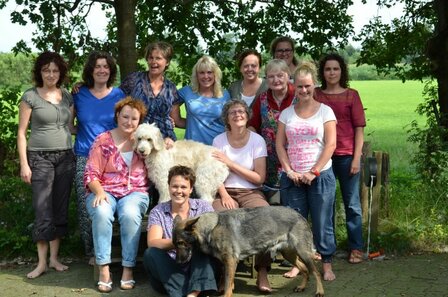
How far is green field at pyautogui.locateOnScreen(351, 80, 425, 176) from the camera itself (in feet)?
51.1

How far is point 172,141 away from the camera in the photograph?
6652mm

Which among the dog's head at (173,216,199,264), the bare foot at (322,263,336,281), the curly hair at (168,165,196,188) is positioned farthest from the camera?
the bare foot at (322,263,336,281)

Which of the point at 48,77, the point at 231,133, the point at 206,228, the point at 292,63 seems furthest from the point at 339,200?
the point at 48,77

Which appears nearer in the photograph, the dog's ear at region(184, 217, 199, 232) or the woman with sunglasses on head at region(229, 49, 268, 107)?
the dog's ear at region(184, 217, 199, 232)

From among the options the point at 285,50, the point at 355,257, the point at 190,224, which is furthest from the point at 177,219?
the point at 285,50

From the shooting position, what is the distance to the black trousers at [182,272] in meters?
5.61

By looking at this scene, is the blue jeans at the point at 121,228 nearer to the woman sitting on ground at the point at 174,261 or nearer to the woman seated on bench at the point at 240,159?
the woman sitting on ground at the point at 174,261

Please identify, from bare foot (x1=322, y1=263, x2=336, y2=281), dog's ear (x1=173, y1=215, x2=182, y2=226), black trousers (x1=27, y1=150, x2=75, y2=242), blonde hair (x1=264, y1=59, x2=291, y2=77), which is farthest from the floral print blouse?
bare foot (x1=322, y1=263, x2=336, y2=281)

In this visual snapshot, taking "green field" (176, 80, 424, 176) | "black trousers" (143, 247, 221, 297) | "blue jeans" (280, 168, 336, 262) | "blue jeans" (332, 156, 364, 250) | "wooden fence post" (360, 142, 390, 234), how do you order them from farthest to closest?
"green field" (176, 80, 424, 176) < "wooden fence post" (360, 142, 390, 234) < "blue jeans" (332, 156, 364, 250) < "blue jeans" (280, 168, 336, 262) < "black trousers" (143, 247, 221, 297)

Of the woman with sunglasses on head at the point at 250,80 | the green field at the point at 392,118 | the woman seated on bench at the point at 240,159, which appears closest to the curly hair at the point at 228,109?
the woman seated on bench at the point at 240,159

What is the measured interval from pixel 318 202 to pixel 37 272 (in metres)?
2.92

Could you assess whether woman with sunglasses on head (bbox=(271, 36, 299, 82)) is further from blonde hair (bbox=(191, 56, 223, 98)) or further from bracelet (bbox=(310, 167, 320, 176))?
bracelet (bbox=(310, 167, 320, 176))

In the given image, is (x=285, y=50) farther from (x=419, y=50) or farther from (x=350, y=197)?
(x=419, y=50)

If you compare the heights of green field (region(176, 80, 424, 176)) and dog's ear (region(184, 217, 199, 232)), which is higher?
dog's ear (region(184, 217, 199, 232))
